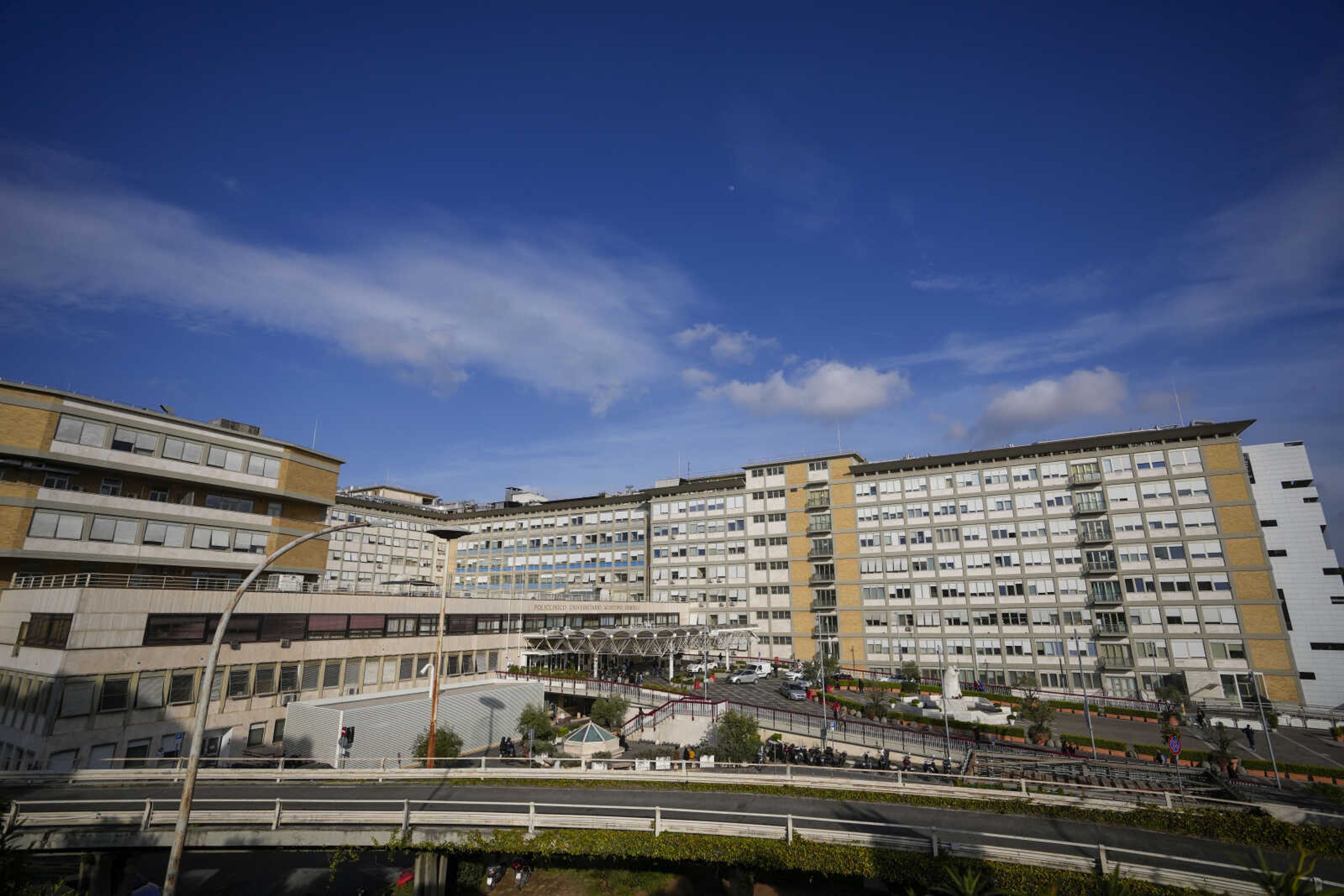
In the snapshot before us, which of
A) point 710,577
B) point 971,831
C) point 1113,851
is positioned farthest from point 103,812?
point 710,577

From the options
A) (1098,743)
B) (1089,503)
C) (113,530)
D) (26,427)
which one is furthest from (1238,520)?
(26,427)

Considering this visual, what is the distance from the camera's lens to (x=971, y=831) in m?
17.4

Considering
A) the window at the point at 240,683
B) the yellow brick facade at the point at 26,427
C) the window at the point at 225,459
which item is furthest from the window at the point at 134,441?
the window at the point at 240,683

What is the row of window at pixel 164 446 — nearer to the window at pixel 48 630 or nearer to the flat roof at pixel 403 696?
the window at pixel 48 630

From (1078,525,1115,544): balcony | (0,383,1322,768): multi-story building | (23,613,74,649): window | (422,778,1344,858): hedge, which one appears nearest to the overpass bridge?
(422,778,1344,858): hedge

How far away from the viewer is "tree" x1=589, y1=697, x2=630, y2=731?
4184 centimetres

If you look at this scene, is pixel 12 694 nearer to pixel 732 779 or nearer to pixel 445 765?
pixel 445 765

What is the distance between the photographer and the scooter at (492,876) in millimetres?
24531

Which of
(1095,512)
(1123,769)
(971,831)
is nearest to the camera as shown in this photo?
(971,831)

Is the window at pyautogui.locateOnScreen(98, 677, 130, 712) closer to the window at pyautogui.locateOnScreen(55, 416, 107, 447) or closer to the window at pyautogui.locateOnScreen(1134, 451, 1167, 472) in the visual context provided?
the window at pyautogui.locateOnScreen(55, 416, 107, 447)

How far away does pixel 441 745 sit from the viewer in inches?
1198

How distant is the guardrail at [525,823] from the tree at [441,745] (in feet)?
35.9

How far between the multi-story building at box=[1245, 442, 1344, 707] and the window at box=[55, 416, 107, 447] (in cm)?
10229

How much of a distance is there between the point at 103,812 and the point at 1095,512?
76.4 meters
